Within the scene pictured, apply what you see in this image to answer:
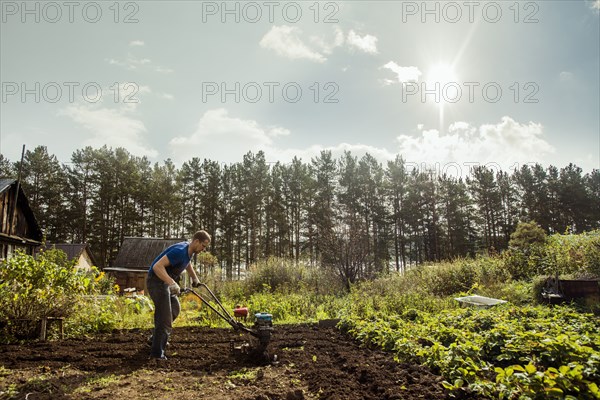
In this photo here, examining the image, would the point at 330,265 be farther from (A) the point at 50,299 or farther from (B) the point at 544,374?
(B) the point at 544,374

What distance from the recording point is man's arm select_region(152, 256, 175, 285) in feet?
16.0

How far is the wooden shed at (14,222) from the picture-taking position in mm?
15492

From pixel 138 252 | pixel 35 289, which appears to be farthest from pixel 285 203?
pixel 35 289

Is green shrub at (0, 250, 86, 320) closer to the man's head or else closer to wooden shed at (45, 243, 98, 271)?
the man's head

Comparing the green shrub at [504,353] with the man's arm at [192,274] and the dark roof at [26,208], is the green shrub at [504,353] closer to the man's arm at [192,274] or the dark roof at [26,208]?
the man's arm at [192,274]

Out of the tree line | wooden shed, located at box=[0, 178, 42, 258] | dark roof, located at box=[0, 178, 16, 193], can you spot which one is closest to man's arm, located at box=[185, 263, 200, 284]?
wooden shed, located at box=[0, 178, 42, 258]

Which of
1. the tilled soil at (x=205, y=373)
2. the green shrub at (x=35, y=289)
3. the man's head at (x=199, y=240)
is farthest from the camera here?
the green shrub at (x=35, y=289)

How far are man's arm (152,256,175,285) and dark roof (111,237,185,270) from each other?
2186 cm

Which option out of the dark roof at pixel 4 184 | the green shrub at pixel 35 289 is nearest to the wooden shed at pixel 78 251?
the dark roof at pixel 4 184

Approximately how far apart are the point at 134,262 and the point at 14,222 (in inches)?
395

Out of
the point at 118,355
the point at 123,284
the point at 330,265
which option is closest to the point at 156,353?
the point at 118,355

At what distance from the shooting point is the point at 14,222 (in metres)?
16.2

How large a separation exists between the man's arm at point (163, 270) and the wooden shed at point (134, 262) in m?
21.7

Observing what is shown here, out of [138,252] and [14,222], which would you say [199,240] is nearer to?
[14,222]
